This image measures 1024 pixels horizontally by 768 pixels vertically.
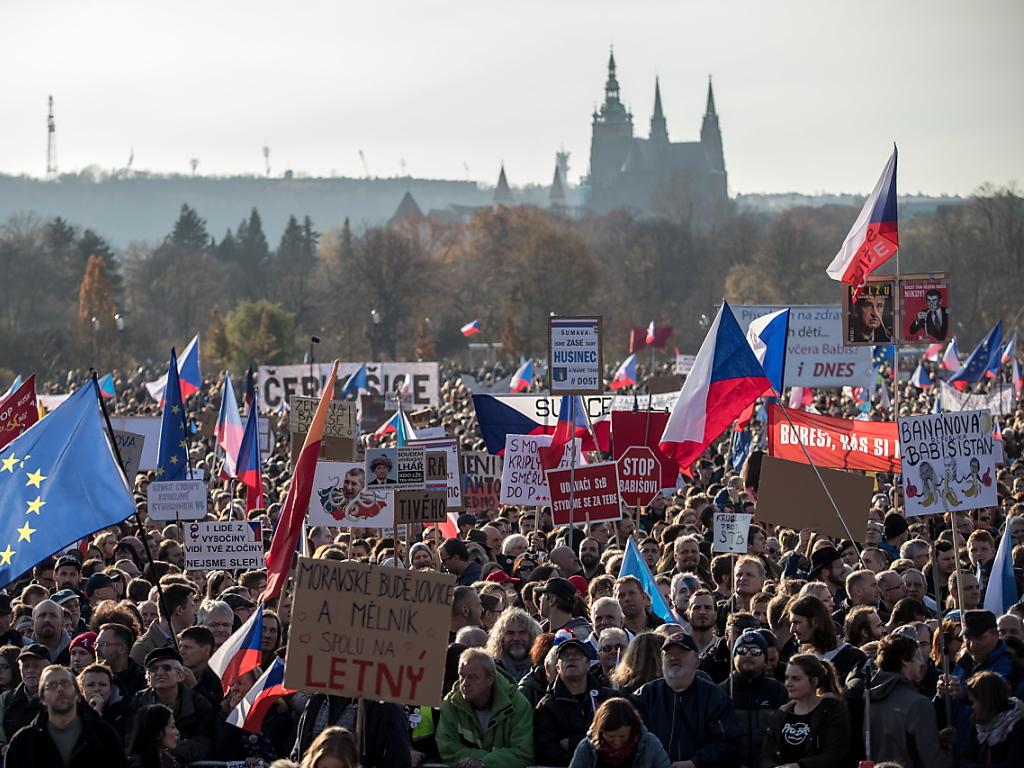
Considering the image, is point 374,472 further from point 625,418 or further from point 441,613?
point 441,613

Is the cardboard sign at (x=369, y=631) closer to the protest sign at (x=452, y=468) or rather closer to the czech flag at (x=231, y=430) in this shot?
the protest sign at (x=452, y=468)

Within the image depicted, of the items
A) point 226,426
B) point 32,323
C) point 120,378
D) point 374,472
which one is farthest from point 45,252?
point 374,472

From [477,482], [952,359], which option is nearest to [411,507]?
[477,482]

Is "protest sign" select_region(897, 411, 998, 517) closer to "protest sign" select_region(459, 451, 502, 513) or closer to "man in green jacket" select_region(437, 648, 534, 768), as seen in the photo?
"man in green jacket" select_region(437, 648, 534, 768)

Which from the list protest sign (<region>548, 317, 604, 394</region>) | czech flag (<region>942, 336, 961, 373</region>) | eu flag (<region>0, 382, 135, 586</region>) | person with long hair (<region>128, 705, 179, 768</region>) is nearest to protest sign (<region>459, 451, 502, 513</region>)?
protest sign (<region>548, 317, 604, 394</region>)

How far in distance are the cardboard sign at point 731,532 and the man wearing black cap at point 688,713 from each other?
479 centimetres

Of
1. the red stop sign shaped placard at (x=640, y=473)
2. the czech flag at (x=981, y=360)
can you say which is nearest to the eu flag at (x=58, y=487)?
the red stop sign shaped placard at (x=640, y=473)

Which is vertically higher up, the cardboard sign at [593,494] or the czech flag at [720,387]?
the czech flag at [720,387]

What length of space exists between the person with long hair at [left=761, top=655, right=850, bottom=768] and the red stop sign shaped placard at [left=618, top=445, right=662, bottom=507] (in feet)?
27.3

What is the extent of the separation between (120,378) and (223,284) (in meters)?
55.5

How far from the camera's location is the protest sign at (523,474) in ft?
57.2

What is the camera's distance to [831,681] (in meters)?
8.15

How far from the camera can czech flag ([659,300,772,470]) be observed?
13766mm

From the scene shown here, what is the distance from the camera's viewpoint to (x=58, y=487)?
9664mm
